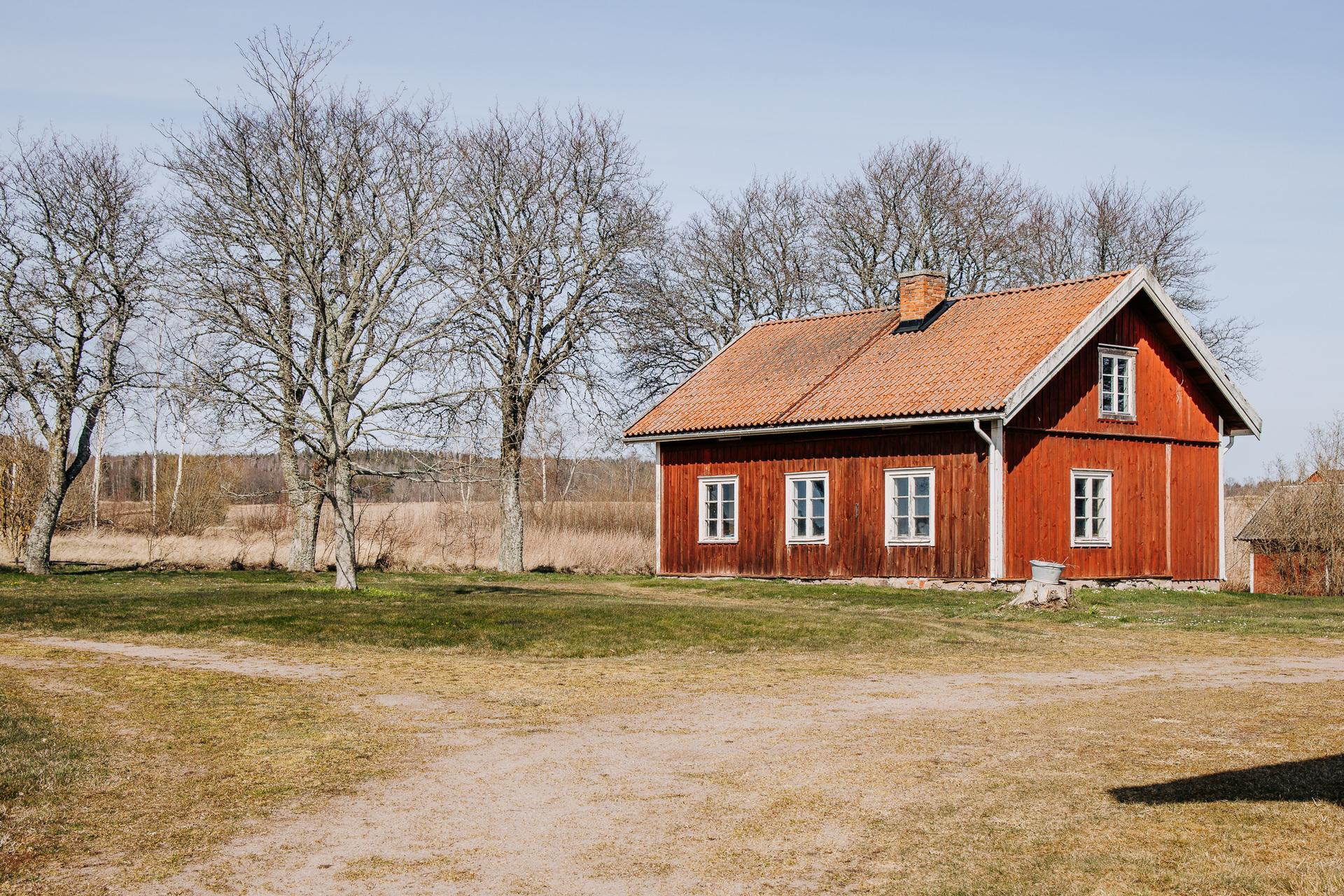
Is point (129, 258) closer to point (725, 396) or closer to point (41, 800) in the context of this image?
point (725, 396)

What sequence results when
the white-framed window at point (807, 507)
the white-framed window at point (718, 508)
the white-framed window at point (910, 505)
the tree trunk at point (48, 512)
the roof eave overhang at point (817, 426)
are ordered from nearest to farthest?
1. the roof eave overhang at point (817, 426)
2. the white-framed window at point (910, 505)
3. the white-framed window at point (807, 507)
4. the tree trunk at point (48, 512)
5. the white-framed window at point (718, 508)

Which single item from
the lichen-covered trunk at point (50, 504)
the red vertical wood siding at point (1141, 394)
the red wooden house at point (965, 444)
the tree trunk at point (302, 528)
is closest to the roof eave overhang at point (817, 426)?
the red wooden house at point (965, 444)

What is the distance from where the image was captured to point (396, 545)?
35156mm

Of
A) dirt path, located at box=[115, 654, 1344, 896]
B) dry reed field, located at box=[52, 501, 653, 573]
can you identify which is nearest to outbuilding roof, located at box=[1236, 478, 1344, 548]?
dry reed field, located at box=[52, 501, 653, 573]

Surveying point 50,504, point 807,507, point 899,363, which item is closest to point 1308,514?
point 899,363

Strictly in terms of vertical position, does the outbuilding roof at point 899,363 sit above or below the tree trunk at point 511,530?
above

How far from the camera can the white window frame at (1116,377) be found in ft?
91.6

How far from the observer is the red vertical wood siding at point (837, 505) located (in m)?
26.2

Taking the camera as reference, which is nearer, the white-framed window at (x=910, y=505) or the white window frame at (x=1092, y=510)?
the white-framed window at (x=910, y=505)

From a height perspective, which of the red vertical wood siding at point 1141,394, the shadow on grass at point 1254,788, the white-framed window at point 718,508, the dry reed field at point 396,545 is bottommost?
the shadow on grass at point 1254,788

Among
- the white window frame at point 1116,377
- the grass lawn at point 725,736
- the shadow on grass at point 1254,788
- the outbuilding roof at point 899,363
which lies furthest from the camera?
the white window frame at point 1116,377

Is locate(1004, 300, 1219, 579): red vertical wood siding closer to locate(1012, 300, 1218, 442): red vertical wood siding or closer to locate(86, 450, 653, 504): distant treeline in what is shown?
locate(1012, 300, 1218, 442): red vertical wood siding

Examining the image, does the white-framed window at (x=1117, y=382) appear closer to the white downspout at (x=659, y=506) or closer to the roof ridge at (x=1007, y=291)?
the roof ridge at (x=1007, y=291)

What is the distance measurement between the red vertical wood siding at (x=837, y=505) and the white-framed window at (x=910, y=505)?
14 cm
